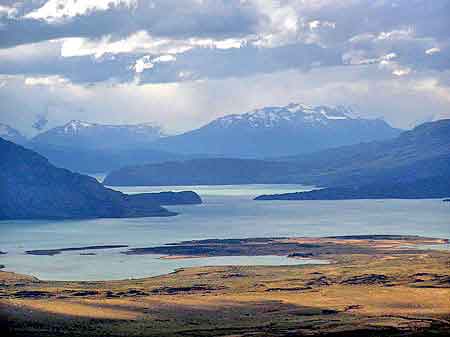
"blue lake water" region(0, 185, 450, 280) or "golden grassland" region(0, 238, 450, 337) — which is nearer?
"golden grassland" region(0, 238, 450, 337)

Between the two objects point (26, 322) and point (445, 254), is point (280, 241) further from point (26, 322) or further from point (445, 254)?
point (26, 322)

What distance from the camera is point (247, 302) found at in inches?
3632

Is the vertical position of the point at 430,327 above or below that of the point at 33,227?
below

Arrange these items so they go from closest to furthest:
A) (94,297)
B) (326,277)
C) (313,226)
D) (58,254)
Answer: (94,297)
(326,277)
(58,254)
(313,226)

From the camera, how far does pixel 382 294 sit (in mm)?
97438

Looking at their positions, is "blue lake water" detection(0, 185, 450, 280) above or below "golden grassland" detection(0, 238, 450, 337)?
above

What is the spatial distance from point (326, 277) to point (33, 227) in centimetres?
8908

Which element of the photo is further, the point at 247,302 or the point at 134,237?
the point at 134,237

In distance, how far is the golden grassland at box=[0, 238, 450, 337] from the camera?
7881 cm

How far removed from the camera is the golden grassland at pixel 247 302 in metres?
78.8

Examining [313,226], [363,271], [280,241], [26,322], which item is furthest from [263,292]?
[313,226]

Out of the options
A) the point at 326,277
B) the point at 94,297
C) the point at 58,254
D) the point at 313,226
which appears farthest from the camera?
the point at 313,226

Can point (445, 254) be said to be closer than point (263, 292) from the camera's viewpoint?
No

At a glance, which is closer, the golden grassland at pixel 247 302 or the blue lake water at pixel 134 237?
the golden grassland at pixel 247 302
